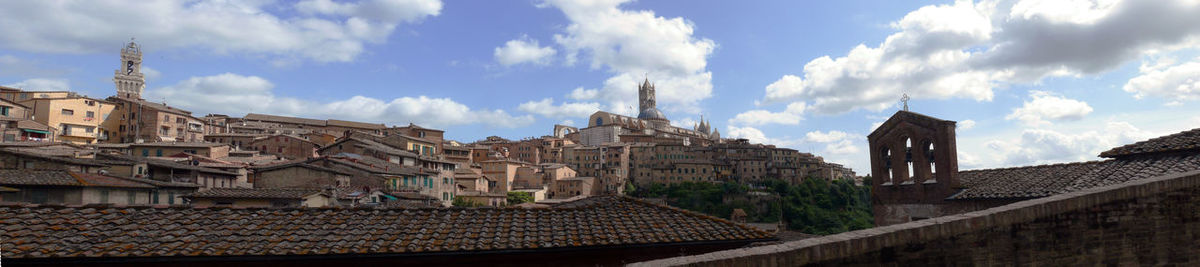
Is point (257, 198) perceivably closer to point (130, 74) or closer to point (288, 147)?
point (288, 147)

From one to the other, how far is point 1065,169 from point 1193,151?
3.84m

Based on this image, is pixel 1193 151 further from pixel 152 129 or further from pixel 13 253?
pixel 152 129

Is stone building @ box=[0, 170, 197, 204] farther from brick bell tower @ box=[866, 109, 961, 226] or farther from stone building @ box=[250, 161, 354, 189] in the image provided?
brick bell tower @ box=[866, 109, 961, 226]

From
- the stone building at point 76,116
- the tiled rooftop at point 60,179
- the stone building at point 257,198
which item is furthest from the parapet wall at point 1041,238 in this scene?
the stone building at point 76,116

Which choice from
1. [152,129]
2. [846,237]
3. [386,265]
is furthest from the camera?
[152,129]

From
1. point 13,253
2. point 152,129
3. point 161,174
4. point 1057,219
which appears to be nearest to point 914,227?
point 1057,219

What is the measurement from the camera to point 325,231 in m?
8.86

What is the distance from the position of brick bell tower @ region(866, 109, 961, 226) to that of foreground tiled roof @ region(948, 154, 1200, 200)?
76cm

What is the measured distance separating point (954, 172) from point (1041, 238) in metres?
14.4

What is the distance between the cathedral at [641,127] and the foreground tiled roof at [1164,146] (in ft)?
342

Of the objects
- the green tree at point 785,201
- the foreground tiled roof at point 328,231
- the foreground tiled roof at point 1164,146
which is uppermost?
the foreground tiled roof at point 1164,146

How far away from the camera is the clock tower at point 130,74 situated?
131 metres

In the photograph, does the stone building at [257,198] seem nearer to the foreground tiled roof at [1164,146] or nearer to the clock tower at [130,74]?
the foreground tiled roof at [1164,146]

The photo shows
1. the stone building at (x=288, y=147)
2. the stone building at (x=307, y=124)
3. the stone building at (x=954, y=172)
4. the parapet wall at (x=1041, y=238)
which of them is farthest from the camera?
the stone building at (x=307, y=124)
